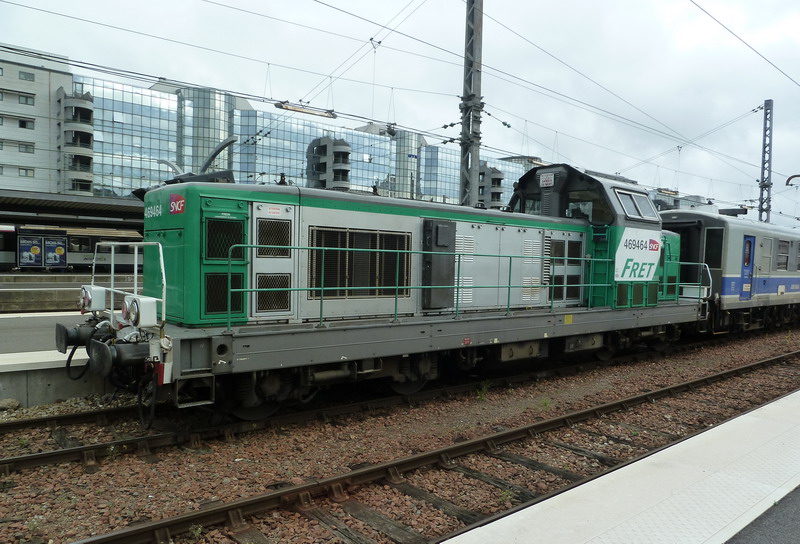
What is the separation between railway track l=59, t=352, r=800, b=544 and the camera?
13.0 feet

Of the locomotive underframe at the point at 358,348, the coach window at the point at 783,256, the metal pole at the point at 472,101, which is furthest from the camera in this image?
the coach window at the point at 783,256

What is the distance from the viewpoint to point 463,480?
16.4 ft

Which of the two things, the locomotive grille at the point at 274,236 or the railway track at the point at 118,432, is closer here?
the railway track at the point at 118,432

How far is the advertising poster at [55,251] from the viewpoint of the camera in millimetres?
30078

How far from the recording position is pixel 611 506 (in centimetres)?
421

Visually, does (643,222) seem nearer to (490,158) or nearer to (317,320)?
(317,320)

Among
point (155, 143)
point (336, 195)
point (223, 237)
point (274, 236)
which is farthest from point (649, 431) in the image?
point (155, 143)

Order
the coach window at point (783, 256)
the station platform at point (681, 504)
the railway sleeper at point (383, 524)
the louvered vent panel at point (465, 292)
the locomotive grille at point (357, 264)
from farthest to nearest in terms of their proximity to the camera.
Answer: the coach window at point (783, 256) → the louvered vent panel at point (465, 292) → the locomotive grille at point (357, 264) → the railway sleeper at point (383, 524) → the station platform at point (681, 504)

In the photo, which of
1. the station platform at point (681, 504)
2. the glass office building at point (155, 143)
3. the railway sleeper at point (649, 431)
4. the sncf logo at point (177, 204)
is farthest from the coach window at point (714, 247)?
the glass office building at point (155, 143)

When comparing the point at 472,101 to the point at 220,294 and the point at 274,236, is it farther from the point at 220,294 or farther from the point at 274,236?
the point at 220,294

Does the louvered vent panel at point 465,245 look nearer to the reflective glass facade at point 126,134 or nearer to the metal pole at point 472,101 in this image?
the metal pole at point 472,101

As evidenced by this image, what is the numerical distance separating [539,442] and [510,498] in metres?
1.62

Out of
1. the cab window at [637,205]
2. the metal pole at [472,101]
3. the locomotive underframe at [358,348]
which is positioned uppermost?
the metal pole at [472,101]

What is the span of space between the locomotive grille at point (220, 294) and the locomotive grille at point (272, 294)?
23 centimetres
